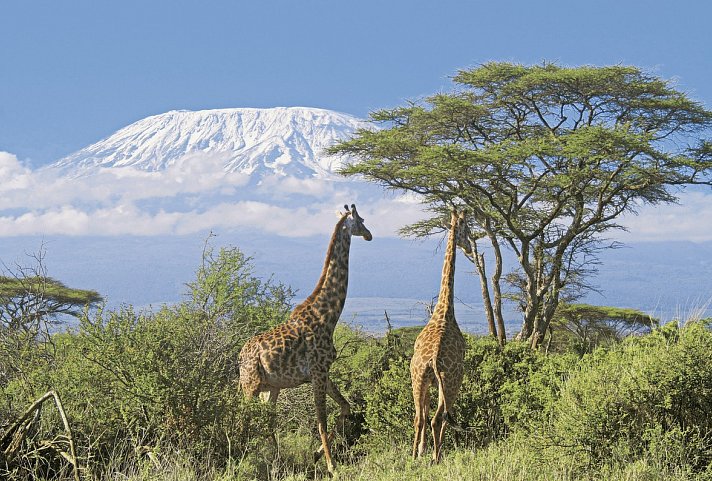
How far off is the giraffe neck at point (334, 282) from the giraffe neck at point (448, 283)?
3.13 feet

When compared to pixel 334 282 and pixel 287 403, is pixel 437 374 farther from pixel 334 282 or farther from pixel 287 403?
pixel 287 403

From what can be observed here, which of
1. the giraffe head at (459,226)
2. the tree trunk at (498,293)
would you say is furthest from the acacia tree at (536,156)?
the giraffe head at (459,226)

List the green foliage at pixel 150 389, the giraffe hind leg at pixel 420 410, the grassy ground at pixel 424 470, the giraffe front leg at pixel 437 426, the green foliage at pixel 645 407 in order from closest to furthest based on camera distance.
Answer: the grassy ground at pixel 424 470, the green foliage at pixel 645 407, the green foliage at pixel 150 389, the giraffe front leg at pixel 437 426, the giraffe hind leg at pixel 420 410

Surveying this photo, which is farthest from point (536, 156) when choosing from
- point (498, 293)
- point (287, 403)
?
point (287, 403)

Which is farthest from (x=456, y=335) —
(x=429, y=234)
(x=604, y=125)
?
(x=429, y=234)

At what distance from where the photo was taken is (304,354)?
312 inches

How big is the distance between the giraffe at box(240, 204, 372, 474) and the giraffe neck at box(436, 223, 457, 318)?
1.00m

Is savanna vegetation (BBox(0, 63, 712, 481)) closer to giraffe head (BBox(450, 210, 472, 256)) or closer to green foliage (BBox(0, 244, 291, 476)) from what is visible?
green foliage (BBox(0, 244, 291, 476))

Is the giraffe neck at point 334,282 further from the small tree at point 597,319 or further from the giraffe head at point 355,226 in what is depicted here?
the small tree at point 597,319

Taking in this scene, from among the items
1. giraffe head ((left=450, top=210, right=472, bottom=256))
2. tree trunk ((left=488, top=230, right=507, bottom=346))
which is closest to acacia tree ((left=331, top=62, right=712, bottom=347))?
tree trunk ((left=488, top=230, right=507, bottom=346))

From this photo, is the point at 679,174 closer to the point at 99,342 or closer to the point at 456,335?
the point at 456,335

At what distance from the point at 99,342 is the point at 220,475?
1.70m

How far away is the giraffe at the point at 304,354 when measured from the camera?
25.7 feet

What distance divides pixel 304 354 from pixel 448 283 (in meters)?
1.69
